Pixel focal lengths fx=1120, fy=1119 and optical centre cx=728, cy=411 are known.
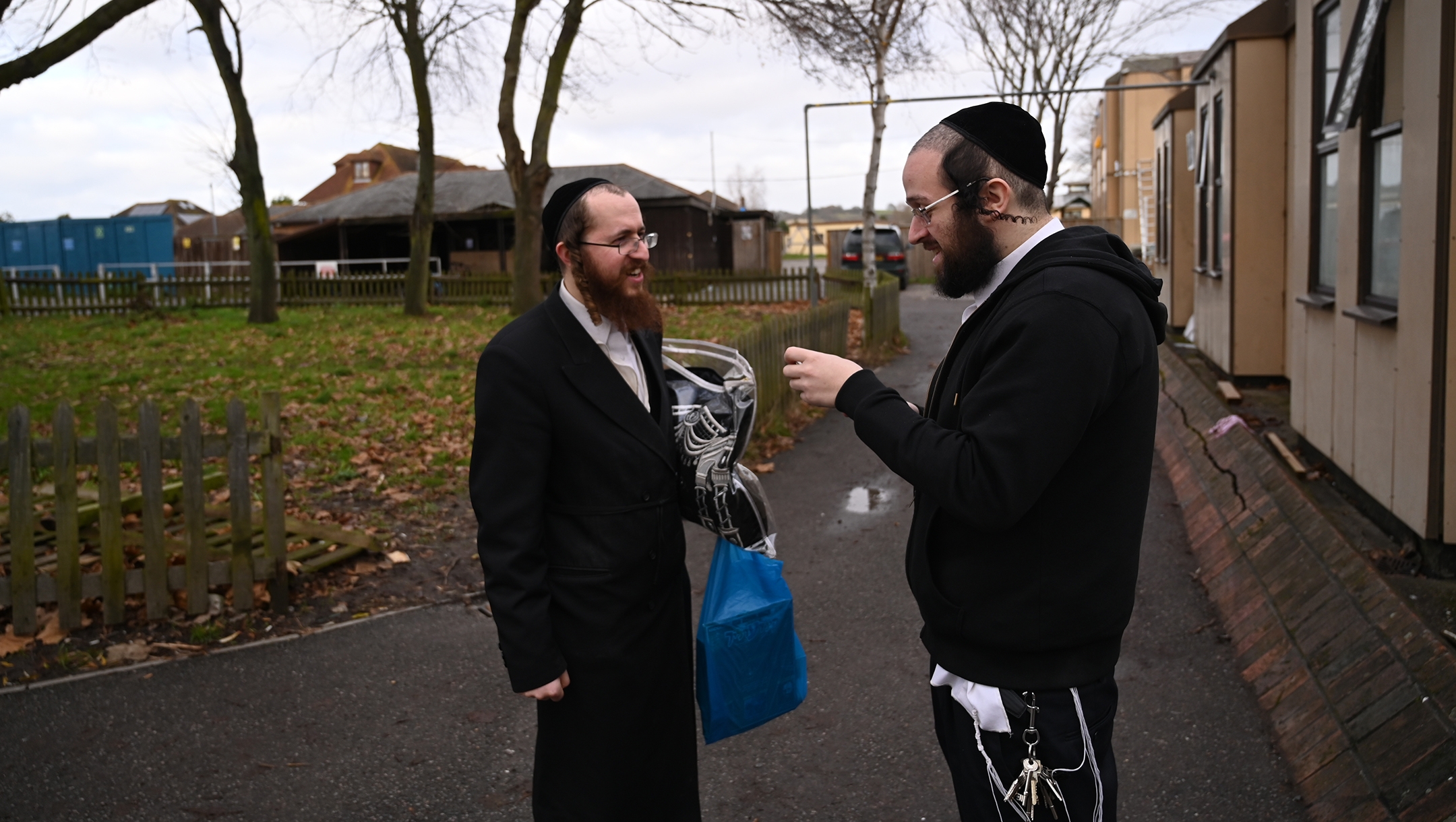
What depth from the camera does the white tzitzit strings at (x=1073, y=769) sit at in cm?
222

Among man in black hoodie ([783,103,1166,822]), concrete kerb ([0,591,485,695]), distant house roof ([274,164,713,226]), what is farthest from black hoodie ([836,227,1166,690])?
distant house roof ([274,164,713,226])

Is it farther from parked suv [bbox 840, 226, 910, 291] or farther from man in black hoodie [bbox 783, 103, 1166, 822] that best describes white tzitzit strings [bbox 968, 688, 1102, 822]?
parked suv [bbox 840, 226, 910, 291]

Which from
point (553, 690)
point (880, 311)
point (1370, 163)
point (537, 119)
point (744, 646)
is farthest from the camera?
point (537, 119)

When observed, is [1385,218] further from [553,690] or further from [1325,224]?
[553,690]

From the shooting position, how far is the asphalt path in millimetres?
3885

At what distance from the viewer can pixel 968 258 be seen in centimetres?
229

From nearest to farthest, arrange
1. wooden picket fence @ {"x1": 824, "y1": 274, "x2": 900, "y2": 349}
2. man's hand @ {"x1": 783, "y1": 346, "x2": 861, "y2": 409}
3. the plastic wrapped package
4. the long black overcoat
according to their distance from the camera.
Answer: man's hand @ {"x1": 783, "y1": 346, "x2": 861, "y2": 409} → the long black overcoat → the plastic wrapped package → wooden picket fence @ {"x1": 824, "y1": 274, "x2": 900, "y2": 349}

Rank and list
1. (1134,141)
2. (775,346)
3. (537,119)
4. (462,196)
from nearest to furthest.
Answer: (775,346), (537,119), (1134,141), (462,196)

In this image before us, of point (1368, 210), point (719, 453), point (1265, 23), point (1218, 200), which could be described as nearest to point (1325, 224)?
point (1368, 210)

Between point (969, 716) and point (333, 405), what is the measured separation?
10498 mm

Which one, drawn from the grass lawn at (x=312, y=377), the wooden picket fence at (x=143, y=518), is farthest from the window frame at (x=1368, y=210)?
the grass lawn at (x=312, y=377)

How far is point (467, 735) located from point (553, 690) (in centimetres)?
188

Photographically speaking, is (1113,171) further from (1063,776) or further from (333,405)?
(1063,776)

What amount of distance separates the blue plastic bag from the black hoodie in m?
0.81
